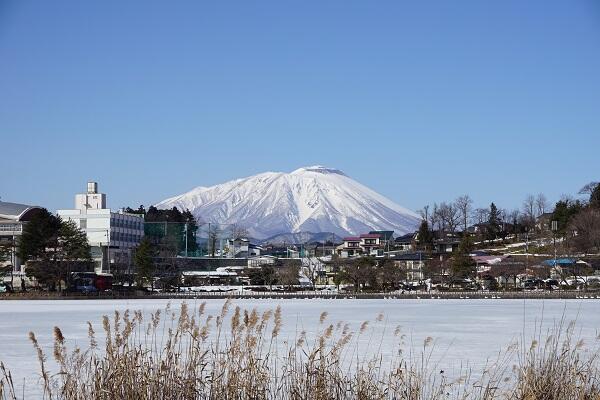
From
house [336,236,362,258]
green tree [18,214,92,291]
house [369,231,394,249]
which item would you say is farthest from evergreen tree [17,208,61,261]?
house [369,231,394,249]

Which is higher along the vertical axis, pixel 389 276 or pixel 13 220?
pixel 13 220

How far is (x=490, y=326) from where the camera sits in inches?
1007

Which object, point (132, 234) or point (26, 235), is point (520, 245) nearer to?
point (132, 234)

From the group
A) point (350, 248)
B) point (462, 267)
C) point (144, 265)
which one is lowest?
point (462, 267)

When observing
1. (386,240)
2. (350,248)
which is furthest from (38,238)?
(386,240)

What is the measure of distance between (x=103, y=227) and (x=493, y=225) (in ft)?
176

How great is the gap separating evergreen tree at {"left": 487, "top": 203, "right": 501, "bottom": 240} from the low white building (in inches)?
1860

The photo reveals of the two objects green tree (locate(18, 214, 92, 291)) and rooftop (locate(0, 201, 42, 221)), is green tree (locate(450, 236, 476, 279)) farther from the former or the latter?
rooftop (locate(0, 201, 42, 221))

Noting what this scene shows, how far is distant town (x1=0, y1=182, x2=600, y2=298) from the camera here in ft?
222

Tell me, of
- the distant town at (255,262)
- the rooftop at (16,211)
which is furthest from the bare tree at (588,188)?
the rooftop at (16,211)

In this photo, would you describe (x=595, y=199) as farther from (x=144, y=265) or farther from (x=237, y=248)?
(x=237, y=248)

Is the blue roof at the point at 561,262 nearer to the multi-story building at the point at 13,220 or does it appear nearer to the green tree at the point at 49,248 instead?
the green tree at the point at 49,248

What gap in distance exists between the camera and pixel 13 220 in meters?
92.3

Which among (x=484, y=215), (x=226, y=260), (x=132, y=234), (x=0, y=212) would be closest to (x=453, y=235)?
(x=484, y=215)
